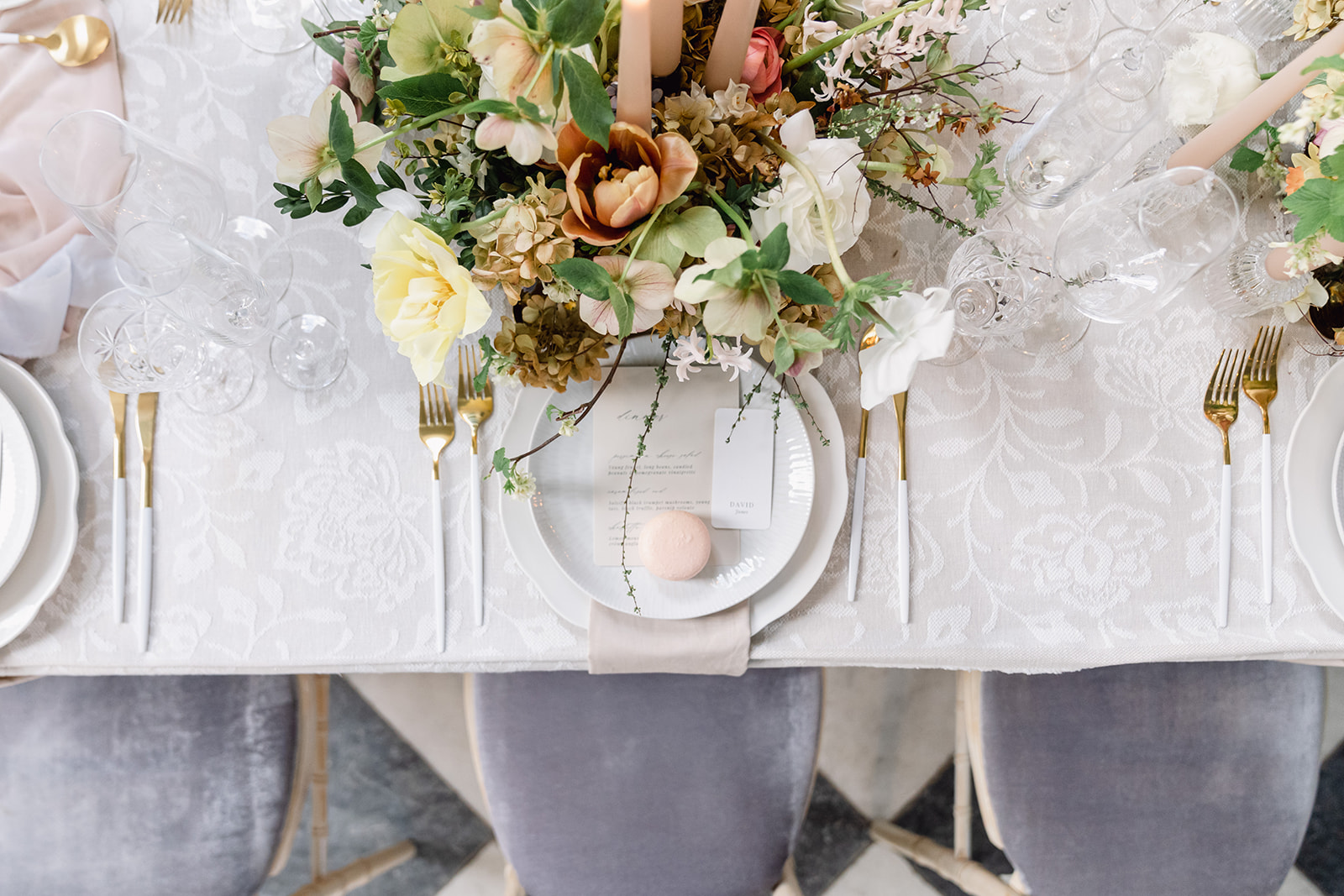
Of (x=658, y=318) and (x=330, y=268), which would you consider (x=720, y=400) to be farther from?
(x=330, y=268)

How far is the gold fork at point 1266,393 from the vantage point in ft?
2.72

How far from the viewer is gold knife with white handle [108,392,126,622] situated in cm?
80

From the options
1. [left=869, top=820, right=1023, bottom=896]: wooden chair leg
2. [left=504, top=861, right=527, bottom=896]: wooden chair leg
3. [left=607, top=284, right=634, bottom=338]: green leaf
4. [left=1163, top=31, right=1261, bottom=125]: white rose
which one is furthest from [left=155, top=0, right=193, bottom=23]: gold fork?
[left=869, top=820, right=1023, bottom=896]: wooden chair leg

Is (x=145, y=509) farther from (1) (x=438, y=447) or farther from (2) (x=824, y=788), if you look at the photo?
(2) (x=824, y=788)

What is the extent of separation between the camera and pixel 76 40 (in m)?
0.83

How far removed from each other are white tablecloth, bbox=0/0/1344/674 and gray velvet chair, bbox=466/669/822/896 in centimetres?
30

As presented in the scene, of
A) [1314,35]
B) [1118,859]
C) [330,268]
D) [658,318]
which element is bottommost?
[1118,859]

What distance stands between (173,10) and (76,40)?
0.33 feet

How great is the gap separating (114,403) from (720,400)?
0.63 m

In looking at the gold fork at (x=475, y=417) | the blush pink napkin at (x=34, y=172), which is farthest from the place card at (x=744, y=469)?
the blush pink napkin at (x=34, y=172)

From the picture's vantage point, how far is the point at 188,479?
81 cm

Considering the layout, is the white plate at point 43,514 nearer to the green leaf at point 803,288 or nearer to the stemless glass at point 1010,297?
the green leaf at point 803,288

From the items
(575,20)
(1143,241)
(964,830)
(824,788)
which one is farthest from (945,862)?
(575,20)

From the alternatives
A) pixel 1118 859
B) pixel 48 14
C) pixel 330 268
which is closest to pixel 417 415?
pixel 330 268
